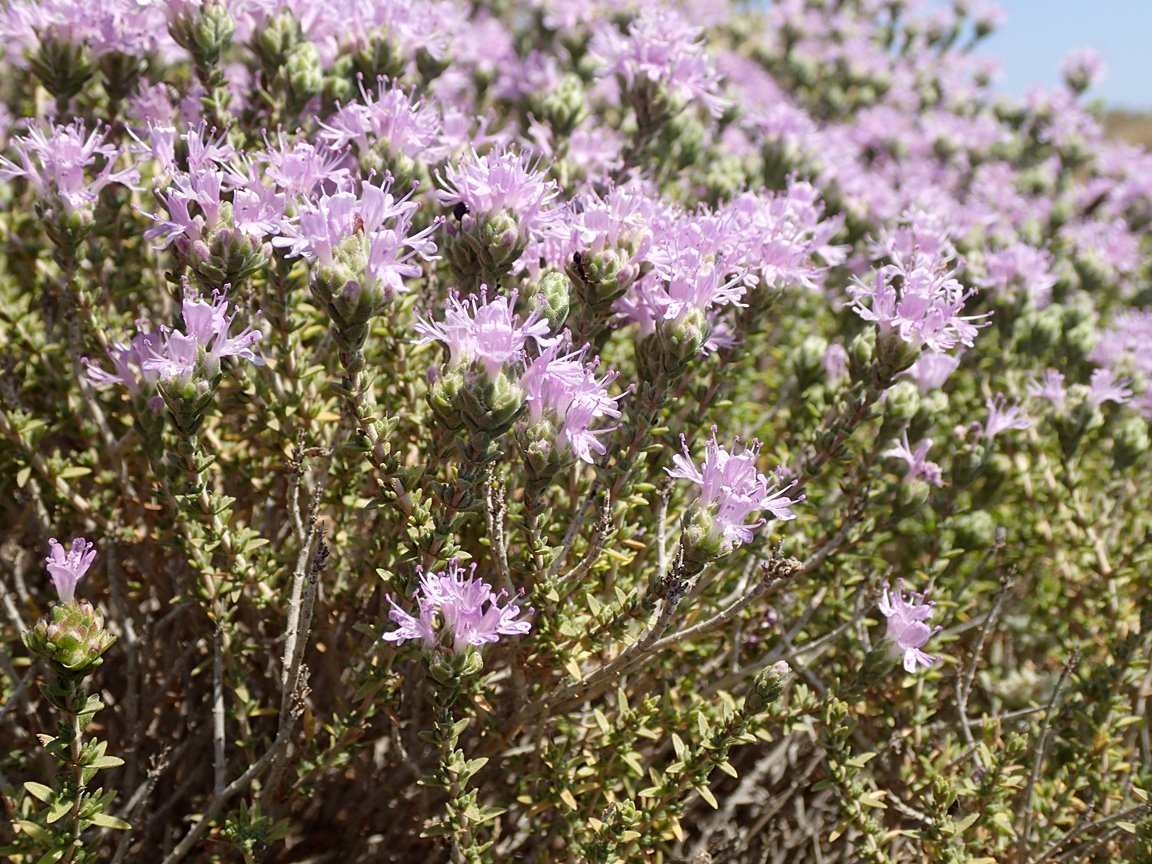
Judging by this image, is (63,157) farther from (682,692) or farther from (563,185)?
(682,692)

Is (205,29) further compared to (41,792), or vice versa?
(205,29)

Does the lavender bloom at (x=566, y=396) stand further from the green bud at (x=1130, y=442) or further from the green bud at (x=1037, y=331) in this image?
the green bud at (x=1037, y=331)

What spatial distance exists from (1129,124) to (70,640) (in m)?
36.1

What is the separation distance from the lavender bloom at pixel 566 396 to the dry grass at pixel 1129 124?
95.2 ft

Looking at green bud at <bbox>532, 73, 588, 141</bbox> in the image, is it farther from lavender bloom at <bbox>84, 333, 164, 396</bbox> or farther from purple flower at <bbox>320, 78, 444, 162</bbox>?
lavender bloom at <bbox>84, 333, 164, 396</bbox>

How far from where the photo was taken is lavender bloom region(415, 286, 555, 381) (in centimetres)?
206

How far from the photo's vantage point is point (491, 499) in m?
2.26

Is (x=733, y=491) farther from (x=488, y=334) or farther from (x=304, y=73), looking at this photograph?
(x=304, y=73)

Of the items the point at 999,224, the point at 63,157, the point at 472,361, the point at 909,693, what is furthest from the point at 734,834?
the point at 999,224

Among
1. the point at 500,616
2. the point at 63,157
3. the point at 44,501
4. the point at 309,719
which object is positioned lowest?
the point at 44,501

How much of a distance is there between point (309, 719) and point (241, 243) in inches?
53.9

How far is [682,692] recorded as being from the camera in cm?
313

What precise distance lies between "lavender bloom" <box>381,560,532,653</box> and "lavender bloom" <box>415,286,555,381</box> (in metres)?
0.50

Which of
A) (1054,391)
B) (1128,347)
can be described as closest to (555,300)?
(1054,391)
